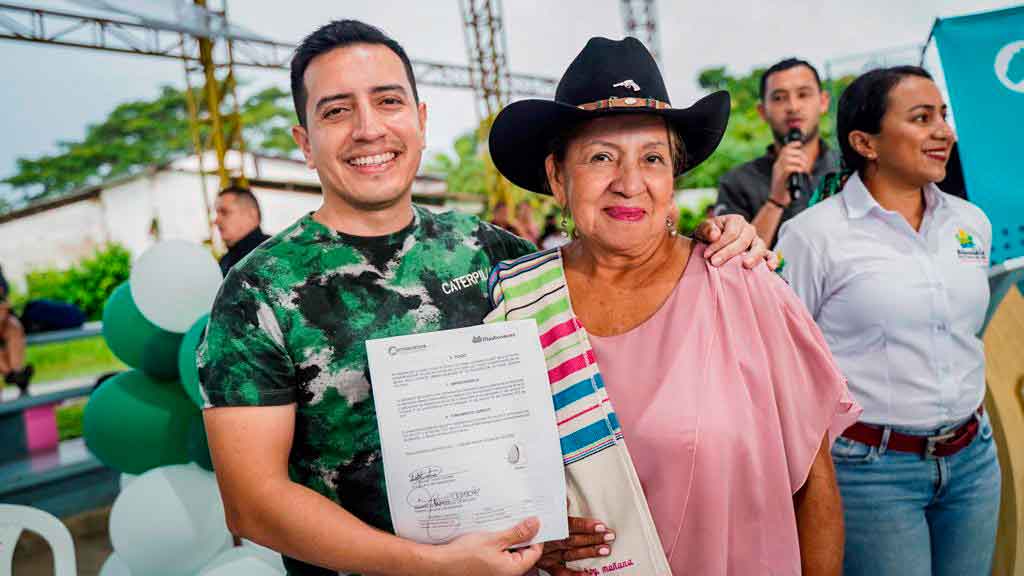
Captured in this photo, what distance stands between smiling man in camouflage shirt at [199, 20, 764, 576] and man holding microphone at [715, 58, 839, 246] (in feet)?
5.41

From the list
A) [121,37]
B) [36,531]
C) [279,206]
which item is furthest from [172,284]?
[279,206]

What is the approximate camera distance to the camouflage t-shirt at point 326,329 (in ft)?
4.44

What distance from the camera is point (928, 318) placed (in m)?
2.01

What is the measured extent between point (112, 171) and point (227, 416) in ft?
121

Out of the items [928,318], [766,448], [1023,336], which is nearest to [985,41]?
[1023,336]

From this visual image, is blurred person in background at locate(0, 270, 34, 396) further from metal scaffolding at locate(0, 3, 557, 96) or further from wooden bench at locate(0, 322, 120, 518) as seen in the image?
metal scaffolding at locate(0, 3, 557, 96)

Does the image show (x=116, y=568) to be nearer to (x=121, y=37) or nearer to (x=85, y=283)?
(x=121, y=37)

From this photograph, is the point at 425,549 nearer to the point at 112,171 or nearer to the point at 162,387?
the point at 162,387

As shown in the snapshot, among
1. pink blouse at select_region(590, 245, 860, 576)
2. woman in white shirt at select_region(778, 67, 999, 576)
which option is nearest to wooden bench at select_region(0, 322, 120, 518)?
pink blouse at select_region(590, 245, 860, 576)

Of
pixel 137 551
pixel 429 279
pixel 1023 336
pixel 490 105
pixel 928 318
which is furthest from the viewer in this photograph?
pixel 490 105

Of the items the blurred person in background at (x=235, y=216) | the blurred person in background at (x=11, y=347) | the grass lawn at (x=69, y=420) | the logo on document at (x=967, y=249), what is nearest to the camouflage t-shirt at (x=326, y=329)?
the logo on document at (x=967, y=249)

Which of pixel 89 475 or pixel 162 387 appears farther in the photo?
→ pixel 89 475

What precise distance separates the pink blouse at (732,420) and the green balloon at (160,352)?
284 cm

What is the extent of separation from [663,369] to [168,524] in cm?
267
